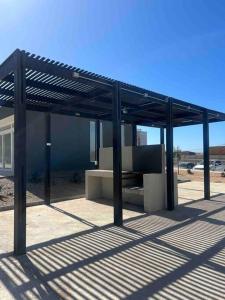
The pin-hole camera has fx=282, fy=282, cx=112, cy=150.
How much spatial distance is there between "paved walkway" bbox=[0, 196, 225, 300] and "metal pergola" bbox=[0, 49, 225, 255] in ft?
2.00

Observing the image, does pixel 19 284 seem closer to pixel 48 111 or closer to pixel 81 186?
pixel 48 111

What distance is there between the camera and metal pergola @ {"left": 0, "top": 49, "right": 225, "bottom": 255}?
444cm

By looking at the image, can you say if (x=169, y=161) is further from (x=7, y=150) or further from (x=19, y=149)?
(x=7, y=150)

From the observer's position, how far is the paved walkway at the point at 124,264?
311 cm

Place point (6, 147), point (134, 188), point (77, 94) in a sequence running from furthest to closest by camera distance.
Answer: point (6, 147) < point (134, 188) < point (77, 94)

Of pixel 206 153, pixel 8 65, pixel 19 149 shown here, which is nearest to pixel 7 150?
pixel 206 153

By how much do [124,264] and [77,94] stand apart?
4501mm

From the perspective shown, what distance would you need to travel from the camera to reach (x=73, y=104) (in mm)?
7730

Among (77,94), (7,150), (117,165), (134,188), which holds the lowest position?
(134,188)

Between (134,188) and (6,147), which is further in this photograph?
(6,147)

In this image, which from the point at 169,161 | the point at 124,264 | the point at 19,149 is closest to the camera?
the point at 124,264

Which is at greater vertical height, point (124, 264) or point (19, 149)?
point (19, 149)

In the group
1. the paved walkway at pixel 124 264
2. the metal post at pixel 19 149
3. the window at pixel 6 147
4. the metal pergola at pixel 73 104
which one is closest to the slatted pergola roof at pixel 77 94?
the metal pergola at pixel 73 104

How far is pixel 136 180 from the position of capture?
8.84m
